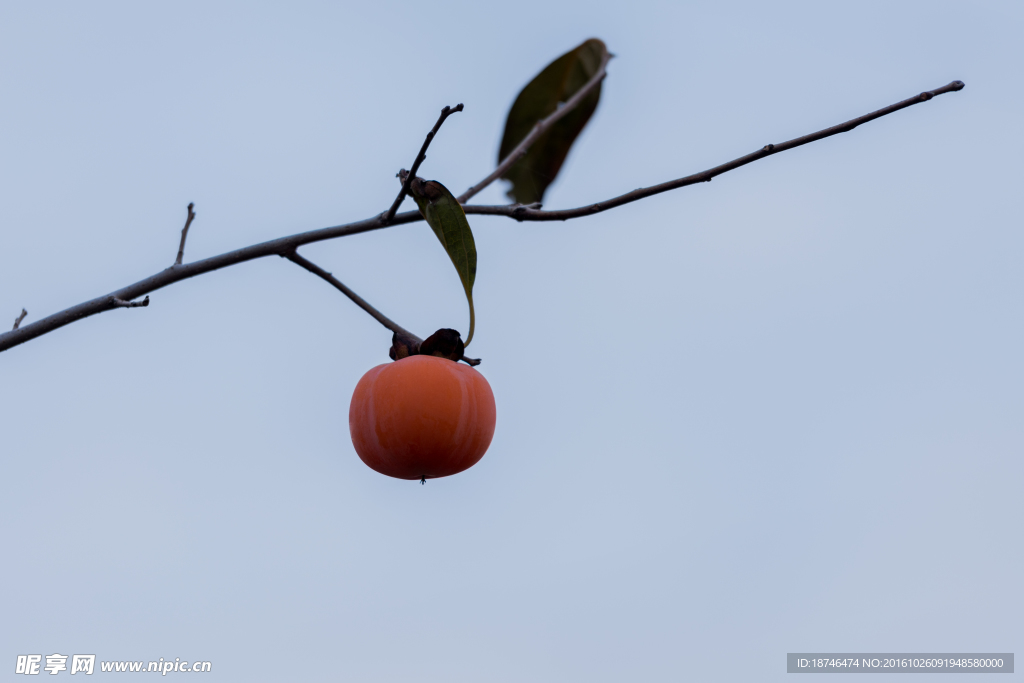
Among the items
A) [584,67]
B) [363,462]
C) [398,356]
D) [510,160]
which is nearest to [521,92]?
[584,67]

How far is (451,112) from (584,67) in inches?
87.9

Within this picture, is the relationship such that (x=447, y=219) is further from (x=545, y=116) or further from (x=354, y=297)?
(x=545, y=116)

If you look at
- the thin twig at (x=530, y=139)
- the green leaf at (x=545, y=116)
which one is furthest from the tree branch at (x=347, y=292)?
the green leaf at (x=545, y=116)

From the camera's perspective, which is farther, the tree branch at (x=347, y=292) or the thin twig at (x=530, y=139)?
the thin twig at (x=530, y=139)

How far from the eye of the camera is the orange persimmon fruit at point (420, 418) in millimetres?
1580

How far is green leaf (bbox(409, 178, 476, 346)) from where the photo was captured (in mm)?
1581

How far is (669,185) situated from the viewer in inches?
57.6

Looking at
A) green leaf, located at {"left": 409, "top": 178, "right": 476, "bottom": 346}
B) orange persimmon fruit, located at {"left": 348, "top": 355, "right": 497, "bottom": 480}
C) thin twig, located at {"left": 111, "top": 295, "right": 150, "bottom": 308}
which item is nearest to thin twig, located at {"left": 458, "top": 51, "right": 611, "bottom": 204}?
green leaf, located at {"left": 409, "top": 178, "right": 476, "bottom": 346}

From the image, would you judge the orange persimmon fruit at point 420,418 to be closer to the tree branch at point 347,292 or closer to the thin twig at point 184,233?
the tree branch at point 347,292

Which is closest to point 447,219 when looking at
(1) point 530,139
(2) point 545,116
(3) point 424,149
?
(3) point 424,149

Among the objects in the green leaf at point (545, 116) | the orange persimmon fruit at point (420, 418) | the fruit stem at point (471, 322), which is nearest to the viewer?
the orange persimmon fruit at point (420, 418)

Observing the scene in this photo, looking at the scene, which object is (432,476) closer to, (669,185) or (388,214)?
(388,214)

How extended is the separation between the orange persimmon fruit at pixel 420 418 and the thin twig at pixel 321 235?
324 mm

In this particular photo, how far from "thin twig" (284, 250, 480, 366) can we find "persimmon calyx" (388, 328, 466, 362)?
0.02 meters
